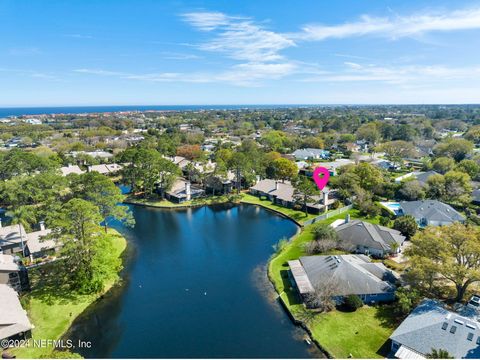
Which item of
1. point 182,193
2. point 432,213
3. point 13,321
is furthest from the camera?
point 182,193

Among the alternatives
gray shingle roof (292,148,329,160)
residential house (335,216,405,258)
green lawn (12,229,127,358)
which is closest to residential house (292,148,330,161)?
gray shingle roof (292,148,329,160)

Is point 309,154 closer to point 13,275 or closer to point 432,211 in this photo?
point 432,211

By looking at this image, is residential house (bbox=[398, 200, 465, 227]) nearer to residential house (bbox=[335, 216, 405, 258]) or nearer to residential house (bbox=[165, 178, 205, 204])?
residential house (bbox=[335, 216, 405, 258])

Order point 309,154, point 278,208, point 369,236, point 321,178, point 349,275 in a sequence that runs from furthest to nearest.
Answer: point 309,154
point 321,178
point 278,208
point 369,236
point 349,275

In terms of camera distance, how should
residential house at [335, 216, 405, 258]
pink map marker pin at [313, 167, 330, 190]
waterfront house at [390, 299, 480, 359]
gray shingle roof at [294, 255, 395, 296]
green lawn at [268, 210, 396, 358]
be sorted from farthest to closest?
A: pink map marker pin at [313, 167, 330, 190], residential house at [335, 216, 405, 258], gray shingle roof at [294, 255, 395, 296], green lawn at [268, 210, 396, 358], waterfront house at [390, 299, 480, 359]

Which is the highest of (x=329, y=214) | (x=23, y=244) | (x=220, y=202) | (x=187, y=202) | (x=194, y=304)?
(x=23, y=244)

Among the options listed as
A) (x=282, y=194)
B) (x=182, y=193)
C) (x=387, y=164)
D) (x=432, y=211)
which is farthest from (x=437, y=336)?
(x=387, y=164)

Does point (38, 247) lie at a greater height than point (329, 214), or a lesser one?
greater
